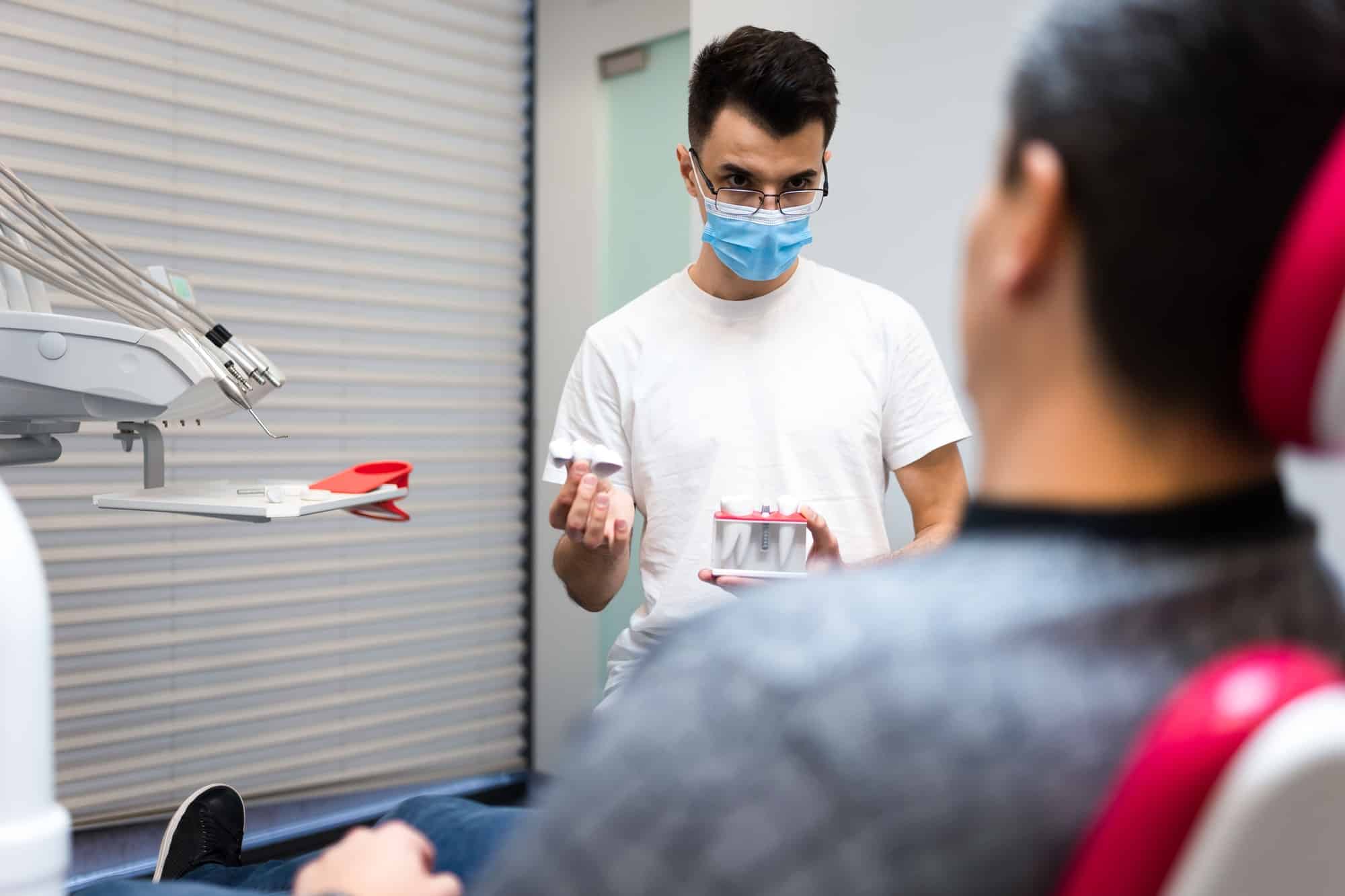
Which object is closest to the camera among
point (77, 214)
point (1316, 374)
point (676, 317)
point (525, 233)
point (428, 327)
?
point (1316, 374)

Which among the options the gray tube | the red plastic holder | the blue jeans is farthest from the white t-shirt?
the gray tube

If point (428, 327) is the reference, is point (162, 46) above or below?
above

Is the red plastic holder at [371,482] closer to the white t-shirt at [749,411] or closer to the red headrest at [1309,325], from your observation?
the white t-shirt at [749,411]

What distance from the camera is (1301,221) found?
1.54 feet

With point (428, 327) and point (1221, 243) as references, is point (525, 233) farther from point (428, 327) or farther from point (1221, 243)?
point (1221, 243)

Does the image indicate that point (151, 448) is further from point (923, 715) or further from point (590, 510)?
point (923, 715)

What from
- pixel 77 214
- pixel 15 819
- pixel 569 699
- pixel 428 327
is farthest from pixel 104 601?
pixel 15 819

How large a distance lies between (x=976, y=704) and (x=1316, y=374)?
0.21 m

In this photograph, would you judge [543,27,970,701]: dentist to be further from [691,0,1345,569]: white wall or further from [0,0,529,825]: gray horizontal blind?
[0,0,529,825]: gray horizontal blind

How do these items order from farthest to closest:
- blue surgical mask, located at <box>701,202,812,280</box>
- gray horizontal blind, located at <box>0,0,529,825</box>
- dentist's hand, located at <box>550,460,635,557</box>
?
1. gray horizontal blind, located at <box>0,0,529,825</box>
2. blue surgical mask, located at <box>701,202,812,280</box>
3. dentist's hand, located at <box>550,460,635,557</box>

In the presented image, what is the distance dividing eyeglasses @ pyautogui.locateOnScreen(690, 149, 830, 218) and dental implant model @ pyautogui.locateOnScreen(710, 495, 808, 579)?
0.51 metres

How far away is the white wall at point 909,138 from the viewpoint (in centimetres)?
213

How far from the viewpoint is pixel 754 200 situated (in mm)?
1834

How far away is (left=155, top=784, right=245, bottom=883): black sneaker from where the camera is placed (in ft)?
5.16
